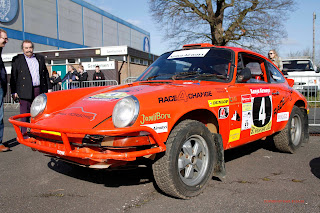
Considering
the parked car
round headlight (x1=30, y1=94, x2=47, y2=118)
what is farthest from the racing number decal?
the parked car

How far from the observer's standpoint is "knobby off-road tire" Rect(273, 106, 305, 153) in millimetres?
4688

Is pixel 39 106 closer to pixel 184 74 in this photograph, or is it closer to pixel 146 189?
pixel 146 189

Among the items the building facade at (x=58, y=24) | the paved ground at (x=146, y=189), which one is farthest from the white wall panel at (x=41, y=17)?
the paved ground at (x=146, y=189)

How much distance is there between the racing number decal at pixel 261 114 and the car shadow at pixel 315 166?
78 cm

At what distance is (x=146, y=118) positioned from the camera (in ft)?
8.45

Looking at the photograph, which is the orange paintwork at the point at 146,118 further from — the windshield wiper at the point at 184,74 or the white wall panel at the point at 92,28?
the white wall panel at the point at 92,28

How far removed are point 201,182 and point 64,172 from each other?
1.88 meters

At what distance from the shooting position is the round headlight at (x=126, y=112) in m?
2.53

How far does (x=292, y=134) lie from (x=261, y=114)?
1352 mm

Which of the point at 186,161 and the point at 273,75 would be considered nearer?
the point at 186,161

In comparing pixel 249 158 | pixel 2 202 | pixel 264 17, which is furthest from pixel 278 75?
pixel 264 17

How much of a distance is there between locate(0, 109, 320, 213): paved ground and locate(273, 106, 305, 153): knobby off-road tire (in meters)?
0.24

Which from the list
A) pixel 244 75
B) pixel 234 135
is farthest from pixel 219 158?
pixel 244 75

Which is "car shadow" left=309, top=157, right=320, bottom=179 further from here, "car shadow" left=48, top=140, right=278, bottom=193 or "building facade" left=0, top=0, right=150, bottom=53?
"building facade" left=0, top=0, right=150, bottom=53
